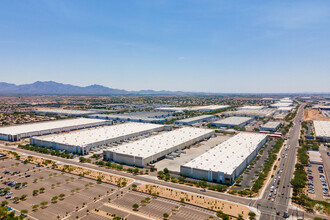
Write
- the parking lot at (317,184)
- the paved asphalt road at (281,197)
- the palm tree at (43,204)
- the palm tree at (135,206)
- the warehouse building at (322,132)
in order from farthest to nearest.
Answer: the warehouse building at (322,132)
the parking lot at (317,184)
the palm tree at (43,204)
the palm tree at (135,206)
the paved asphalt road at (281,197)

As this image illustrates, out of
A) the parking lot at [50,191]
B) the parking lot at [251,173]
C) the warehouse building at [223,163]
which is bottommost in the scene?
the parking lot at [50,191]

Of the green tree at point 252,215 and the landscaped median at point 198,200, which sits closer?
the green tree at point 252,215

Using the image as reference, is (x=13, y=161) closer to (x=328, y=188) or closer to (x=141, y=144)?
(x=141, y=144)

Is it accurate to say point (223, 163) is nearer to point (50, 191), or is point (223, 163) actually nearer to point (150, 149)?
point (150, 149)

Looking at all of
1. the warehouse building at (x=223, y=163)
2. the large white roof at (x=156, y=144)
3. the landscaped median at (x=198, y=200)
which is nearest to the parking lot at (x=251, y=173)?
the warehouse building at (x=223, y=163)

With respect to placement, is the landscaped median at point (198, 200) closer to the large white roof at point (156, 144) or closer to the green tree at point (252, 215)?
the green tree at point (252, 215)

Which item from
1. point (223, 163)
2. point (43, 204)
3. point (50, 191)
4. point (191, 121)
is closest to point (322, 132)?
point (191, 121)

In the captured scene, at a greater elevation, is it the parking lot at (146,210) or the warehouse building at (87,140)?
the warehouse building at (87,140)
